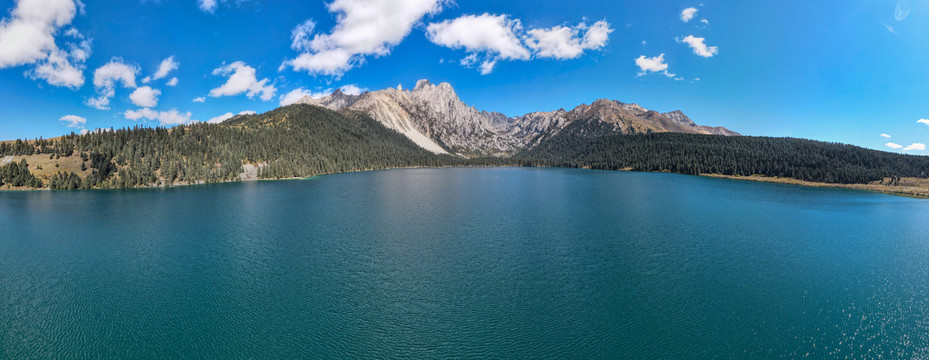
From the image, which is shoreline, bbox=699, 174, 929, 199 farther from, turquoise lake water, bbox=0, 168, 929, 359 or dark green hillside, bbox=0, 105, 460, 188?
dark green hillside, bbox=0, 105, 460, 188

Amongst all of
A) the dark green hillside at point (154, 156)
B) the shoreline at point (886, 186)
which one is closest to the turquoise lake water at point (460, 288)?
the dark green hillside at point (154, 156)

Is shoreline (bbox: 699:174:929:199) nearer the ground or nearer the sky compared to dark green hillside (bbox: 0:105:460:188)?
nearer the ground

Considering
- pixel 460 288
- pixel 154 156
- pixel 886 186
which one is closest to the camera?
pixel 460 288

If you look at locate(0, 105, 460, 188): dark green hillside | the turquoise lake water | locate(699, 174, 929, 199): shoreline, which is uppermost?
locate(0, 105, 460, 188): dark green hillside

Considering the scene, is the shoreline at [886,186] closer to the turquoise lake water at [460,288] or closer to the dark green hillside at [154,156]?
the turquoise lake water at [460,288]

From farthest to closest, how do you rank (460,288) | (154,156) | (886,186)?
(154,156) → (886,186) → (460,288)

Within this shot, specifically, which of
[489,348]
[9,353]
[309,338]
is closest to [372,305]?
[309,338]

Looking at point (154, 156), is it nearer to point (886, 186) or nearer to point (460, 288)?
point (460, 288)

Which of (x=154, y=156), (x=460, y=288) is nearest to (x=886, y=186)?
(x=460, y=288)

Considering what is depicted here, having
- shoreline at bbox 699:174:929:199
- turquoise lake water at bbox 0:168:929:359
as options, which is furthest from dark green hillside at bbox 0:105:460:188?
shoreline at bbox 699:174:929:199
